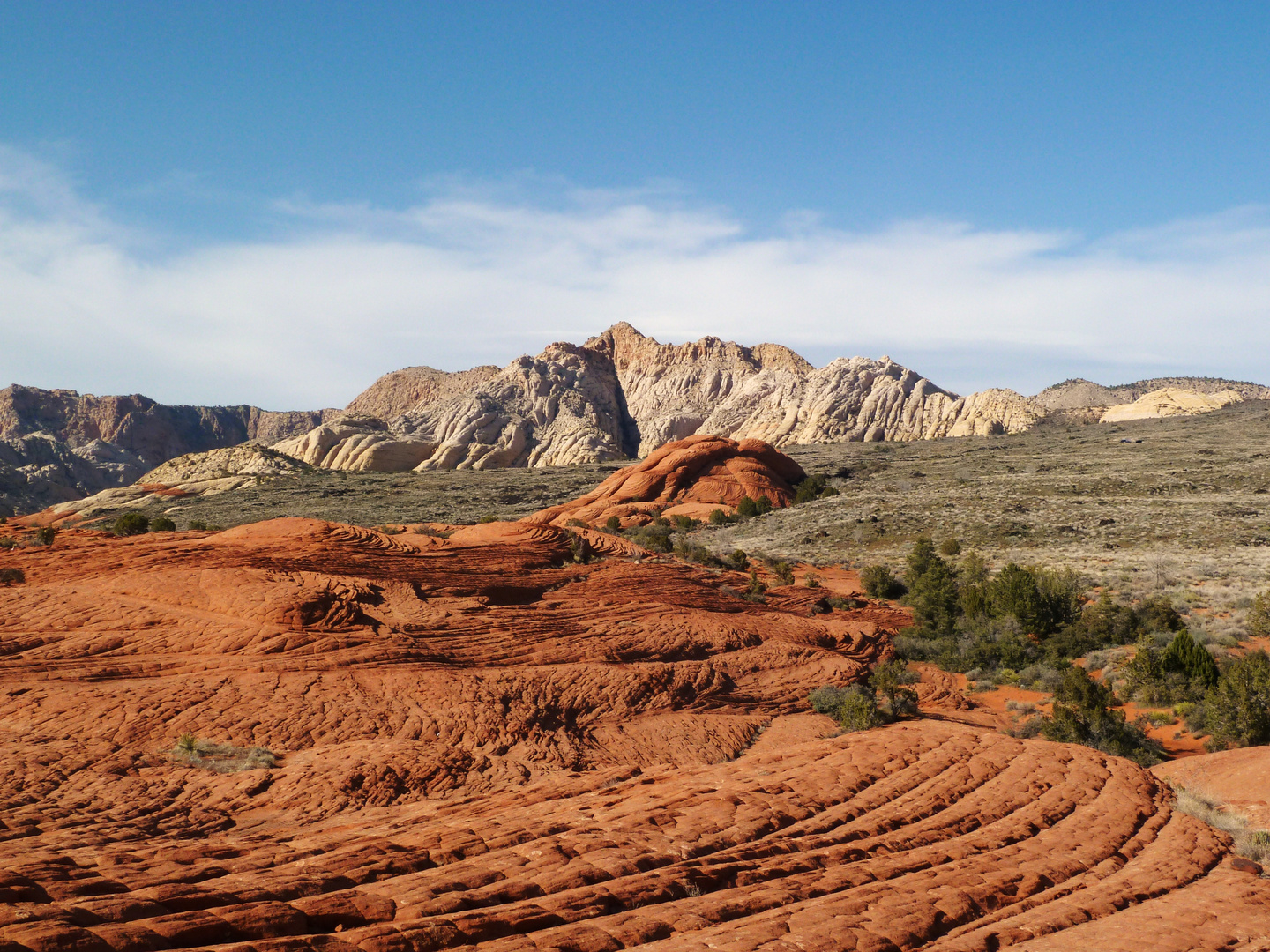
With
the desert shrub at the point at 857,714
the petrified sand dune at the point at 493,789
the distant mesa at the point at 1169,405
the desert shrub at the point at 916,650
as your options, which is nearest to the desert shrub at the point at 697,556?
the desert shrub at the point at 916,650

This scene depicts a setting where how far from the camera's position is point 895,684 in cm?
2056

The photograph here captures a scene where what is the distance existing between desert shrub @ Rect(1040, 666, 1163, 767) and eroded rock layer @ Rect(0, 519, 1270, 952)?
1.94m

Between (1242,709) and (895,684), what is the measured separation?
290 inches

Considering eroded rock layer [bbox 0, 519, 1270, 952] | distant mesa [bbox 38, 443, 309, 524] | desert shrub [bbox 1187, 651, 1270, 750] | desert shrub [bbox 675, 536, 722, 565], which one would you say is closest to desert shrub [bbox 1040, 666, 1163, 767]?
desert shrub [bbox 1187, 651, 1270, 750]

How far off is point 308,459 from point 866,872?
4169 inches

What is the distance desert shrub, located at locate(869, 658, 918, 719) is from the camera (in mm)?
19422

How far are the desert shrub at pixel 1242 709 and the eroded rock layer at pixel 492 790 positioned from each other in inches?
164

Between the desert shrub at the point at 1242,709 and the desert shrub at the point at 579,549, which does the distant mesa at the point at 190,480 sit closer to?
the desert shrub at the point at 579,549

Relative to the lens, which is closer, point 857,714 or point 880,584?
point 857,714

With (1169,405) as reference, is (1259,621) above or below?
below

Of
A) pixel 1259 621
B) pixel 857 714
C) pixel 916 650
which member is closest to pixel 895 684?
pixel 857 714

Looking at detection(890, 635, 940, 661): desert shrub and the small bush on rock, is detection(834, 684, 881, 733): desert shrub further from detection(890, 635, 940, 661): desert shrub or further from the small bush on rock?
detection(890, 635, 940, 661): desert shrub

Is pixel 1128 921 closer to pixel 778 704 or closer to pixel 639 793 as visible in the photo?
pixel 639 793

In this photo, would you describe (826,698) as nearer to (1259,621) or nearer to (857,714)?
(857,714)
